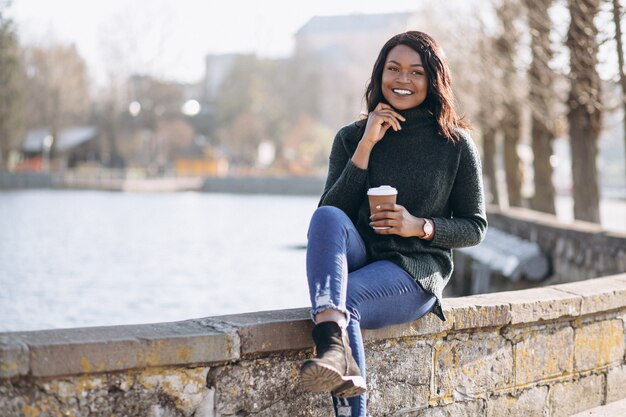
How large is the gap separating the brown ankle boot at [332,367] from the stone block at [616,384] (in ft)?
7.35

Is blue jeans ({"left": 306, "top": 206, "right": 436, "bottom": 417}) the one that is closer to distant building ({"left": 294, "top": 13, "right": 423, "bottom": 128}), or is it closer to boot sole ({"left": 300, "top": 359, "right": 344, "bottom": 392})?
boot sole ({"left": 300, "top": 359, "right": 344, "bottom": 392})

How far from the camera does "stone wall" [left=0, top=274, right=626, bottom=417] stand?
10.2ft

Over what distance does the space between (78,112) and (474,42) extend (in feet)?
173

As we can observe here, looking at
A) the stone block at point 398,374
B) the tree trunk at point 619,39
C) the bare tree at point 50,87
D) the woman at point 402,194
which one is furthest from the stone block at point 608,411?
the bare tree at point 50,87

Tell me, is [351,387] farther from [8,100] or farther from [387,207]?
[8,100]

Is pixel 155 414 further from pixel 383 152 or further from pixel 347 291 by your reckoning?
pixel 383 152

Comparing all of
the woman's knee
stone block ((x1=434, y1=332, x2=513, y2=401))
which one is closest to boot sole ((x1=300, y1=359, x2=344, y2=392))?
the woman's knee

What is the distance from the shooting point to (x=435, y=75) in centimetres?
399

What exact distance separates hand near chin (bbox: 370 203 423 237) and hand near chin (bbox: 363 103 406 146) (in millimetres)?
339

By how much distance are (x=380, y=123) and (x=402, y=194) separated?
1.06ft

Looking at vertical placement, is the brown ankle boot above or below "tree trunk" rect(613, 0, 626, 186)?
below

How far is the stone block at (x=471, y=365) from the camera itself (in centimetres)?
419

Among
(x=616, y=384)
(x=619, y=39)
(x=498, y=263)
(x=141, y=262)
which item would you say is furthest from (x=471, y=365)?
(x=141, y=262)

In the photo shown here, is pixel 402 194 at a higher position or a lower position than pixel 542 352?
higher
